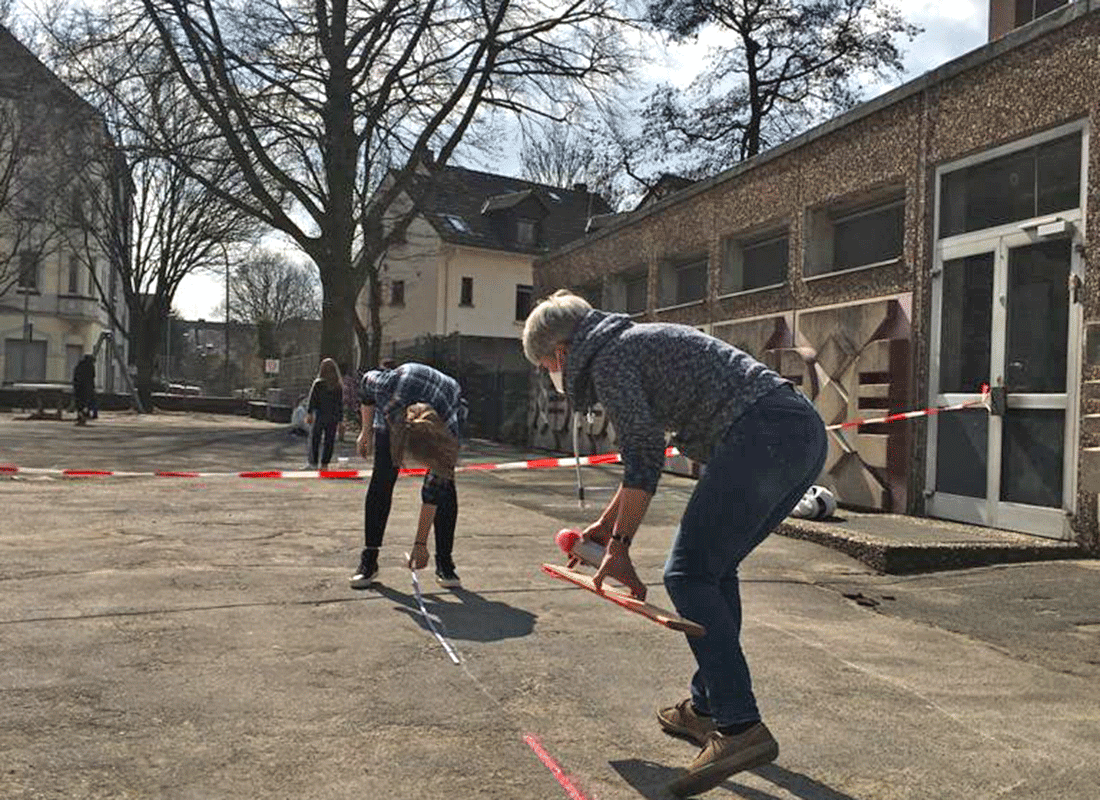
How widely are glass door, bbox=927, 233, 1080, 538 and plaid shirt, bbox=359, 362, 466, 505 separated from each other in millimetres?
5037

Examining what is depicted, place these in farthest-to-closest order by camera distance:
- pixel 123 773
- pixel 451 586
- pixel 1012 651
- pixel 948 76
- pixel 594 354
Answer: pixel 948 76 < pixel 451 586 < pixel 1012 651 < pixel 594 354 < pixel 123 773

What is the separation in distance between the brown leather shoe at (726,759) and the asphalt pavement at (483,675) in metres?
0.13

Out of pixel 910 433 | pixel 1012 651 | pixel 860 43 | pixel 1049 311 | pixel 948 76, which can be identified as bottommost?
pixel 1012 651

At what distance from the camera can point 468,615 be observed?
17.8 feet

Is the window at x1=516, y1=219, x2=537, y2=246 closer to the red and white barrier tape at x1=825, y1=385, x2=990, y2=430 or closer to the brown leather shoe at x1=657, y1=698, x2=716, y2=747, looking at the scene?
the red and white barrier tape at x1=825, y1=385, x2=990, y2=430

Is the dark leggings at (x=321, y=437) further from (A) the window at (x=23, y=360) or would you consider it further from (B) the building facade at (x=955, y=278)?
(A) the window at (x=23, y=360)

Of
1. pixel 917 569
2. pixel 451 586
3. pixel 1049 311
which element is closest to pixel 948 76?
pixel 1049 311

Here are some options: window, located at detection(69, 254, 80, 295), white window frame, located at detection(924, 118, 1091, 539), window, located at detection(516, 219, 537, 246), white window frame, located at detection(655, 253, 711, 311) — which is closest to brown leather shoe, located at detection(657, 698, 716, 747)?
white window frame, located at detection(924, 118, 1091, 539)

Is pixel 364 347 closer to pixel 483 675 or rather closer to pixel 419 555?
pixel 419 555

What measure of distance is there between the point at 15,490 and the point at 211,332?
8408 cm

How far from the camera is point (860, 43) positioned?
82.1 feet

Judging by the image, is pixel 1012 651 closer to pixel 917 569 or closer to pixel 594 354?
pixel 917 569

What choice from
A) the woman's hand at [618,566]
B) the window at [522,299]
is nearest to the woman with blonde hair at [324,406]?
the woman's hand at [618,566]

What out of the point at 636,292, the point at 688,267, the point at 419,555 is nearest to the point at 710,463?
the point at 419,555
